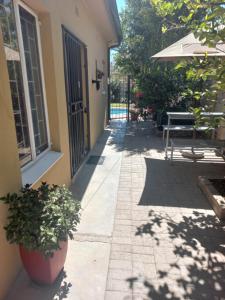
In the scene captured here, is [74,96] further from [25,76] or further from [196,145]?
[196,145]

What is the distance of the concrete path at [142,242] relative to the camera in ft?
5.90

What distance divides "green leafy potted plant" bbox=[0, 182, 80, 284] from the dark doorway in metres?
1.84

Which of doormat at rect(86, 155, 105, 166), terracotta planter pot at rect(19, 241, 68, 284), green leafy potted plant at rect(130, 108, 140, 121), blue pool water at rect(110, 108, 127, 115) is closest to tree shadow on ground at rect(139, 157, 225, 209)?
doormat at rect(86, 155, 105, 166)

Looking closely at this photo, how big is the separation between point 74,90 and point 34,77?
124 centimetres

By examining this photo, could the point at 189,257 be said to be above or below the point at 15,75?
below

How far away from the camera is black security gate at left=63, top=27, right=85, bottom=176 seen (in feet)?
11.0

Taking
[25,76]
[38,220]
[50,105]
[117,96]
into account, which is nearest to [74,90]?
[50,105]

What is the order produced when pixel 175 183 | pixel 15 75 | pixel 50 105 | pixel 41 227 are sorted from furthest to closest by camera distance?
pixel 175 183, pixel 50 105, pixel 15 75, pixel 41 227

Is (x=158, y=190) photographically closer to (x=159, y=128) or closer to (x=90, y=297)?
(x=90, y=297)

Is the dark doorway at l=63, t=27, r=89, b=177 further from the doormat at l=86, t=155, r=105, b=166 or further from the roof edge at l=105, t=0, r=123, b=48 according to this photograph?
the roof edge at l=105, t=0, r=123, b=48

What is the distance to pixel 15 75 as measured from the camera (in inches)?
83.6

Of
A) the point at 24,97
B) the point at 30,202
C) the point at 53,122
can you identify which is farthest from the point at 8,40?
the point at 30,202

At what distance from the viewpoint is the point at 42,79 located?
267 cm

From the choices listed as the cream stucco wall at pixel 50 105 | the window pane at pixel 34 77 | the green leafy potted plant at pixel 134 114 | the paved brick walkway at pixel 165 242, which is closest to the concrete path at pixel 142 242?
the paved brick walkway at pixel 165 242
